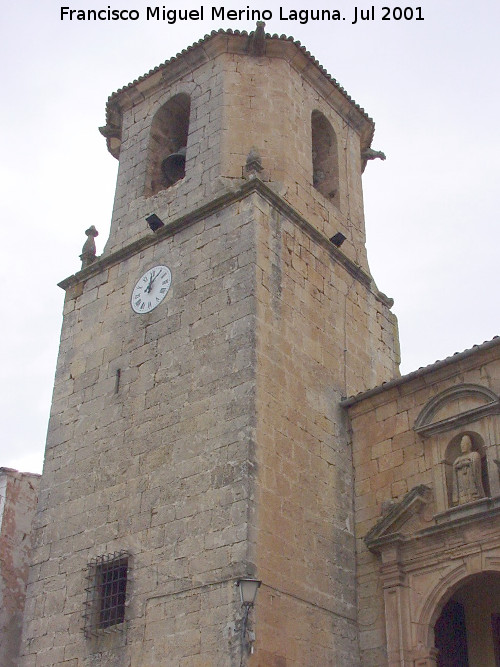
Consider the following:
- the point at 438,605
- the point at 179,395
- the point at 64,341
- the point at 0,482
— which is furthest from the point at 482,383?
the point at 0,482

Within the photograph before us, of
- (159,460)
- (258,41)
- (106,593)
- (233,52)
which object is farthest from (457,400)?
(233,52)

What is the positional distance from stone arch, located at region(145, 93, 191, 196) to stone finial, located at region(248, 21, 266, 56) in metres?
1.18

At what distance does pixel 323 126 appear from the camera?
14523 millimetres

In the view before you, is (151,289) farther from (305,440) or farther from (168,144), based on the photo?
(168,144)

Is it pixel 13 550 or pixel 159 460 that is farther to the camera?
pixel 13 550

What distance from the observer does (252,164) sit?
39.4 ft

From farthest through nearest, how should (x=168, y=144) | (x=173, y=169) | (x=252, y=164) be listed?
(x=168, y=144)
(x=173, y=169)
(x=252, y=164)

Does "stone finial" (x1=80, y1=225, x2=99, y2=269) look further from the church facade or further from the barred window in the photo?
the barred window

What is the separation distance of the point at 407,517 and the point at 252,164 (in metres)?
4.91

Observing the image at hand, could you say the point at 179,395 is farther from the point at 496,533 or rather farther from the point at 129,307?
the point at 496,533

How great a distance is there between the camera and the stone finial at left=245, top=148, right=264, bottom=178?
1198cm

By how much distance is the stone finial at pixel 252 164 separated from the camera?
472 inches

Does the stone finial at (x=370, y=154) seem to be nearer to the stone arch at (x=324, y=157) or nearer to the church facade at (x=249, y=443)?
the stone arch at (x=324, y=157)

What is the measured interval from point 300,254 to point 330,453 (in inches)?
105
